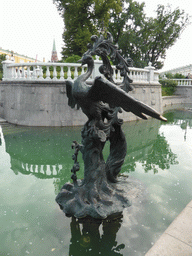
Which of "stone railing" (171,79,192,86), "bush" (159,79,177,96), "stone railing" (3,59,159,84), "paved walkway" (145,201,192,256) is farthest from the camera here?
"bush" (159,79,177,96)

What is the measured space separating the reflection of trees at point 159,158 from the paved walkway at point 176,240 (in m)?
2.17

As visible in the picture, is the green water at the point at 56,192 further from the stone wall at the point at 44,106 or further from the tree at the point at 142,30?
the tree at the point at 142,30

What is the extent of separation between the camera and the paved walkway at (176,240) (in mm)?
2373

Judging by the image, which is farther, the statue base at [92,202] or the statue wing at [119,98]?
the statue base at [92,202]

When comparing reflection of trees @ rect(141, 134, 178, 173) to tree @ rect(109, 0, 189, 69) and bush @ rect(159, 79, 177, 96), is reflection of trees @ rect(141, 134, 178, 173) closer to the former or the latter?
bush @ rect(159, 79, 177, 96)

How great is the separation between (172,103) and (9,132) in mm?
15199

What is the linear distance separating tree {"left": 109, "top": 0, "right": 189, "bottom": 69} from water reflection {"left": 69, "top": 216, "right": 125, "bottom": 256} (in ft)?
85.0

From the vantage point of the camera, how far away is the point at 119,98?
103 inches

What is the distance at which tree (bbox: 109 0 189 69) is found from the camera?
87.1 feet

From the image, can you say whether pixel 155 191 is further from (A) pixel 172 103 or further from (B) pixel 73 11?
(B) pixel 73 11

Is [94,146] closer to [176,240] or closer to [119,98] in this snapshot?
[119,98]

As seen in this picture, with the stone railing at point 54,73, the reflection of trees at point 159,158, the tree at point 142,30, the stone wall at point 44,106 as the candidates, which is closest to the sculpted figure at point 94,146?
the reflection of trees at point 159,158

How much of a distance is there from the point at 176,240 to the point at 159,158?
3.51 meters

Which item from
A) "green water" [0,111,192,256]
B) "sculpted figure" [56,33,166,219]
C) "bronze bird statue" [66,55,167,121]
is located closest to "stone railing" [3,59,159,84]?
"green water" [0,111,192,256]
